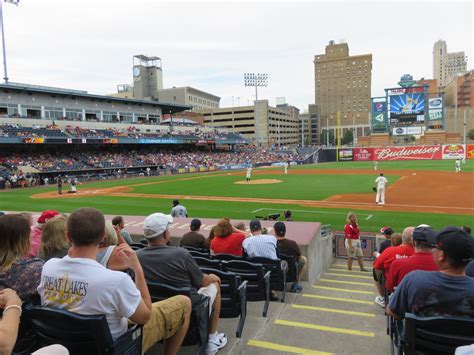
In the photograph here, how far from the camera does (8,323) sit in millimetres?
2564

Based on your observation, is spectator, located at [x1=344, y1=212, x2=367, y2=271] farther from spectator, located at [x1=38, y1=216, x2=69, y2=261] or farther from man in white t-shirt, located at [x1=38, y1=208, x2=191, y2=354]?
man in white t-shirt, located at [x1=38, y1=208, x2=191, y2=354]

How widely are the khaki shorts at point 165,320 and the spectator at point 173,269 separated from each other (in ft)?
0.99

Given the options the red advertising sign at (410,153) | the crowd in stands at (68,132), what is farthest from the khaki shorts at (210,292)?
the red advertising sign at (410,153)

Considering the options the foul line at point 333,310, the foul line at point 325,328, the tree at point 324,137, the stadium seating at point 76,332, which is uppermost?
the tree at point 324,137

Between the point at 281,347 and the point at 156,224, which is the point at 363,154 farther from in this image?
the point at 156,224

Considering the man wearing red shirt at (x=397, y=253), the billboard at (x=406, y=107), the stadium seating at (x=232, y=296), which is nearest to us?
the stadium seating at (x=232, y=296)

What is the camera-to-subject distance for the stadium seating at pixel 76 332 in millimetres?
2793

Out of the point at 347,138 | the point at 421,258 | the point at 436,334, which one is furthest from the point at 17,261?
the point at 347,138

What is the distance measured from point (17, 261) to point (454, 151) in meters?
70.7

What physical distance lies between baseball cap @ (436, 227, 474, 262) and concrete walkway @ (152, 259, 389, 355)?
1.83 m

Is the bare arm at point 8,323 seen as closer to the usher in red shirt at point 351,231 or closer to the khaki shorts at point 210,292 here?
the khaki shorts at point 210,292

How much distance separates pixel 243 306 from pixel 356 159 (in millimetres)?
69090

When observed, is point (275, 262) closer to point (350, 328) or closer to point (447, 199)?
point (350, 328)

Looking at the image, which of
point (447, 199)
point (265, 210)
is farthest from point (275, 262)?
point (447, 199)
